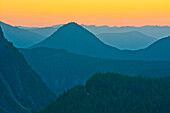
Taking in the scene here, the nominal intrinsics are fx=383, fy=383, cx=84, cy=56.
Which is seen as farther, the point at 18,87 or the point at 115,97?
the point at 18,87

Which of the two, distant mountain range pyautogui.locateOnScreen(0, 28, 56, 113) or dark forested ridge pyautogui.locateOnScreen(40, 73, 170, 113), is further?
distant mountain range pyautogui.locateOnScreen(0, 28, 56, 113)

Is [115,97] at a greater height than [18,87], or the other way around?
[115,97]

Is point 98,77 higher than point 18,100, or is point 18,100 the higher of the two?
point 98,77

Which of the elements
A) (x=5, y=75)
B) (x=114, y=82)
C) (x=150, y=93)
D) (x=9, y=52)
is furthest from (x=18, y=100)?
(x=150, y=93)

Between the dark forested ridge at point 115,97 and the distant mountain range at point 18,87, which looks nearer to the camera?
the dark forested ridge at point 115,97

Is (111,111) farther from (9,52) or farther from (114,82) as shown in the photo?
(9,52)
